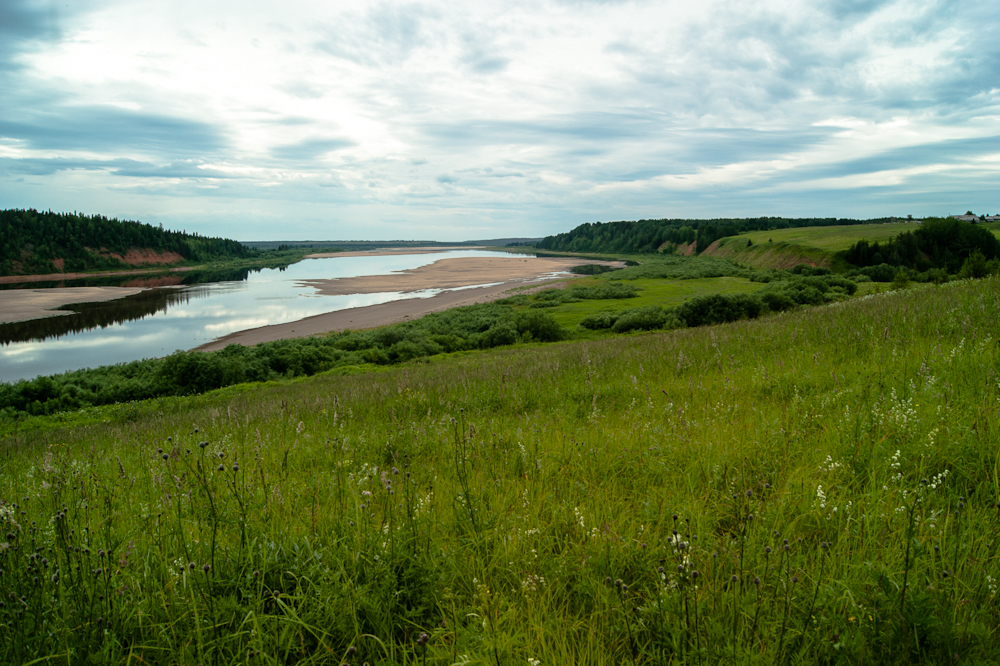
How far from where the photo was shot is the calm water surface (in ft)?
119

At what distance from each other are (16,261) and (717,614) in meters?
150

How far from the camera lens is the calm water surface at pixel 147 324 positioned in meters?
36.1

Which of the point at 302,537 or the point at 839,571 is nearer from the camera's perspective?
the point at 839,571

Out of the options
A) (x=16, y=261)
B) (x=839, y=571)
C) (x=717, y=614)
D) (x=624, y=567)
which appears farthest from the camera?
(x=16, y=261)

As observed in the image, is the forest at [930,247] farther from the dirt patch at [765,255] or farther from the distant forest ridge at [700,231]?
the distant forest ridge at [700,231]

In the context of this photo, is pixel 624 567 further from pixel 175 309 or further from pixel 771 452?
pixel 175 309

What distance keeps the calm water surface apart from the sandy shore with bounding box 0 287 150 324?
297cm

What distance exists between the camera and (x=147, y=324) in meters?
A: 49.6

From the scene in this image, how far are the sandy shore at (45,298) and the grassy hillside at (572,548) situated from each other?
Result: 65.0 metres

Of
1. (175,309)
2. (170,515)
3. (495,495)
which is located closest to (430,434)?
(495,495)

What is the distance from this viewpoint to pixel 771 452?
3904 millimetres

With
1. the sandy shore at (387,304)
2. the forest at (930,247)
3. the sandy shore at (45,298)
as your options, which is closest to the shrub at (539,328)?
the sandy shore at (387,304)

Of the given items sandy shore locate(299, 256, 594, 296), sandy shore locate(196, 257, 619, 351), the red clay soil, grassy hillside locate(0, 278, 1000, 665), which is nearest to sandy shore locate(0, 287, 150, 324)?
the red clay soil

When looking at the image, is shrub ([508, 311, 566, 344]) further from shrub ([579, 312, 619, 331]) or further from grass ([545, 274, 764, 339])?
shrub ([579, 312, 619, 331])
